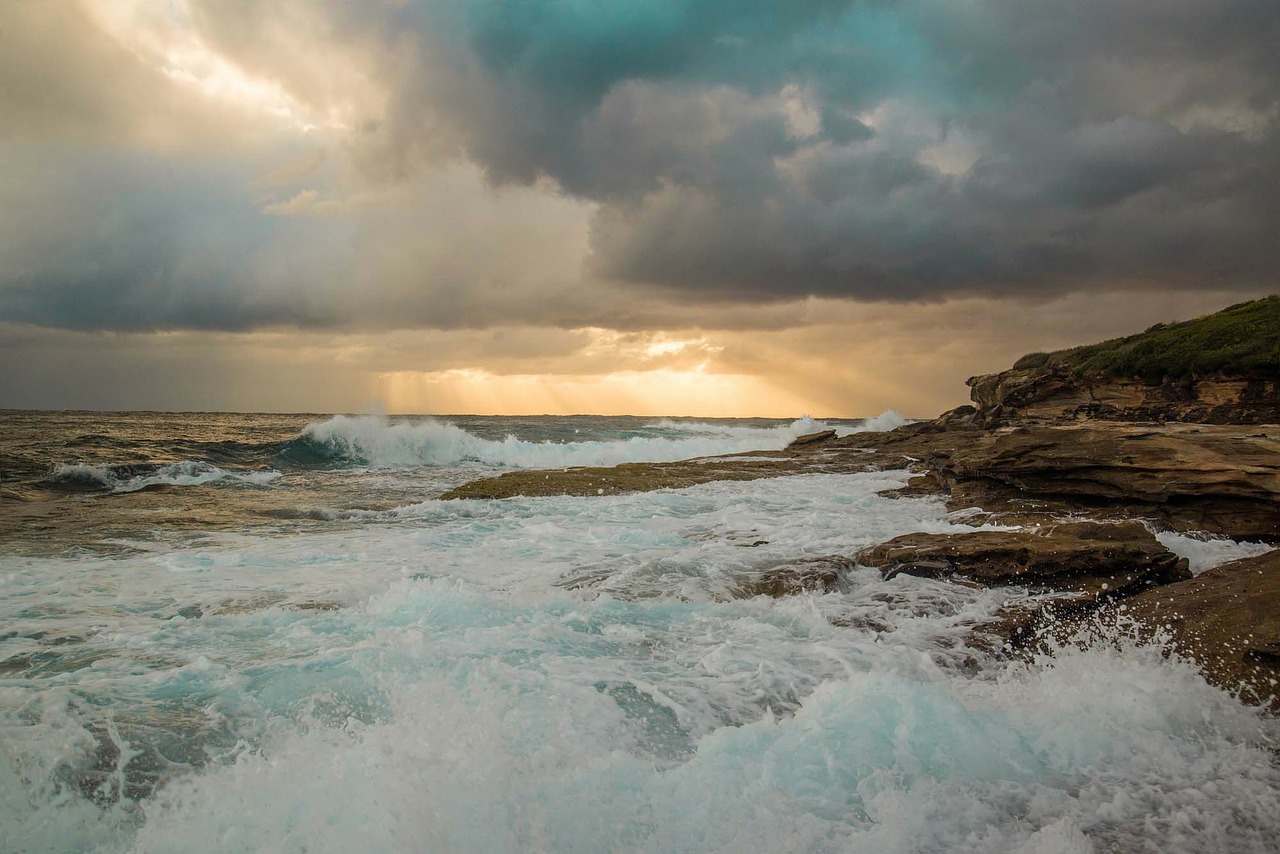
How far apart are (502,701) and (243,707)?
2014 mm

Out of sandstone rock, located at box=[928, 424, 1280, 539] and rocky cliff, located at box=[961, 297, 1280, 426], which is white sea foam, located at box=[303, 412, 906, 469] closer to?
rocky cliff, located at box=[961, 297, 1280, 426]

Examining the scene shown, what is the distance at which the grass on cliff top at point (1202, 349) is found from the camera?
54.1ft

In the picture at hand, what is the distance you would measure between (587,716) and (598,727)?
7.1 inches

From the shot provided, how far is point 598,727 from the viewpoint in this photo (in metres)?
4.75

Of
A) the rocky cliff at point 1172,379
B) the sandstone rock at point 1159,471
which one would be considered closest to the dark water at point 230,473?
the sandstone rock at point 1159,471

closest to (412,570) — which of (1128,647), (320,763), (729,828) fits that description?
(320,763)

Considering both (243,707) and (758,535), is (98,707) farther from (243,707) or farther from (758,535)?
(758,535)

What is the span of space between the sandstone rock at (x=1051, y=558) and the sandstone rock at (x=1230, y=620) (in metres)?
0.51

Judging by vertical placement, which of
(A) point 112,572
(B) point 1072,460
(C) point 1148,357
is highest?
(C) point 1148,357

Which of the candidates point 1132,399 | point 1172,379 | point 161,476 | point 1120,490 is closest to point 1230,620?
point 1120,490

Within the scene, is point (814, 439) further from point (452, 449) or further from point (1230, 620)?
point (1230, 620)

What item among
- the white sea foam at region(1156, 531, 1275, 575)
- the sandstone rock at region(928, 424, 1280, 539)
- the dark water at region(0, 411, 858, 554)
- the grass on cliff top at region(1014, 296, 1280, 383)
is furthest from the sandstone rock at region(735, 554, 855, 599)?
the grass on cliff top at region(1014, 296, 1280, 383)

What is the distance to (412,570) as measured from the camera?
381 inches

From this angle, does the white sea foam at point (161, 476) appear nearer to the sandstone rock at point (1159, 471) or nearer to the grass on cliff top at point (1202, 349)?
the sandstone rock at point (1159, 471)
